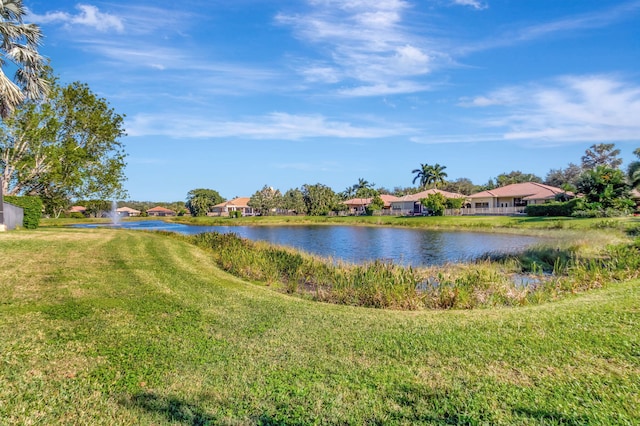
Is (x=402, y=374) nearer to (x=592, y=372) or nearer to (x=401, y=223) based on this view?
(x=592, y=372)

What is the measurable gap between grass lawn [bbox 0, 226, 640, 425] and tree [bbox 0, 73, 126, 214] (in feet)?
58.1

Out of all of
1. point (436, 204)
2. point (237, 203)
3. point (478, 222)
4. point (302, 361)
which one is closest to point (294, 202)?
point (237, 203)

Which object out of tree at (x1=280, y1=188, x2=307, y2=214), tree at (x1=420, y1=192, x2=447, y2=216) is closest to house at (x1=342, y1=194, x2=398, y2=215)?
tree at (x1=280, y1=188, x2=307, y2=214)

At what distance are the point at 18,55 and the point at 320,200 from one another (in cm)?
6693

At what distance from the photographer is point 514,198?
6350 centimetres

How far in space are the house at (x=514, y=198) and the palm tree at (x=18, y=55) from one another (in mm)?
54084

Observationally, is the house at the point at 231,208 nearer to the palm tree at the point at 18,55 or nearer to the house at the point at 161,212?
the house at the point at 161,212

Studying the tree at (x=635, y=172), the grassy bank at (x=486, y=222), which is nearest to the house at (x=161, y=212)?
the grassy bank at (x=486, y=222)

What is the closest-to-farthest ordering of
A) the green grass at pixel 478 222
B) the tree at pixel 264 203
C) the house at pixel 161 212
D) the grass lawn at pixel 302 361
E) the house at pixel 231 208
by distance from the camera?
the grass lawn at pixel 302 361 < the green grass at pixel 478 222 < the tree at pixel 264 203 < the house at pixel 231 208 < the house at pixel 161 212

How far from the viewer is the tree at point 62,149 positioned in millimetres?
23062

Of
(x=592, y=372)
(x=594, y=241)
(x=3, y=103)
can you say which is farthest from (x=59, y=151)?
(x=594, y=241)

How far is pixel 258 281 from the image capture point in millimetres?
13836

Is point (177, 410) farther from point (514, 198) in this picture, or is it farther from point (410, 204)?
point (410, 204)

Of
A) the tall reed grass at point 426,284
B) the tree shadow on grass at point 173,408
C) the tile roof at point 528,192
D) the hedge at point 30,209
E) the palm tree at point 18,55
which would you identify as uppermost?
the palm tree at point 18,55
